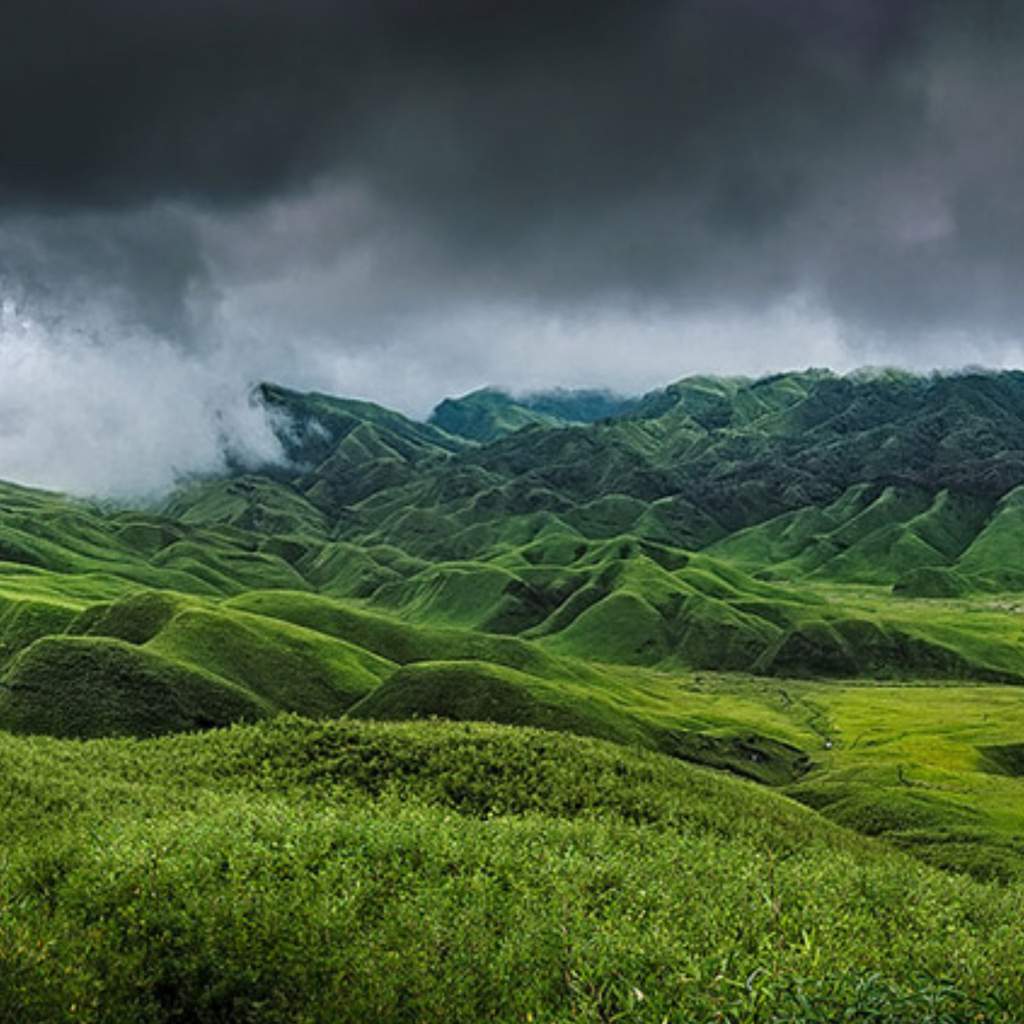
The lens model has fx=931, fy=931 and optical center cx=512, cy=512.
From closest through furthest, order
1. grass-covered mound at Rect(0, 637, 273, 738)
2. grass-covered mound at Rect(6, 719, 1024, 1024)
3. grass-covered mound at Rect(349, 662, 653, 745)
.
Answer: grass-covered mound at Rect(6, 719, 1024, 1024), grass-covered mound at Rect(0, 637, 273, 738), grass-covered mound at Rect(349, 662, 653, 745)

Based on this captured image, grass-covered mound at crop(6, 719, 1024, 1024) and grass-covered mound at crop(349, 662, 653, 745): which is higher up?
grass-covered mound at crop(6, 719, 1024, 1024)

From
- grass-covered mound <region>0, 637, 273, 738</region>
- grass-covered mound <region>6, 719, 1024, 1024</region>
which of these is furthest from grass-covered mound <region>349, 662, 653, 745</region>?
grass-covered mound <region>6, 719, 1024, 1024</region>

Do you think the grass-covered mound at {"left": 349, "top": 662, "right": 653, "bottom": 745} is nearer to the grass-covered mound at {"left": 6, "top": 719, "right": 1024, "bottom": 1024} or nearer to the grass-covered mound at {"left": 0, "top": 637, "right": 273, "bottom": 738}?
the grass-covered mound at {"left": 0, "top": 637, "right": 273, "bottom": 738}

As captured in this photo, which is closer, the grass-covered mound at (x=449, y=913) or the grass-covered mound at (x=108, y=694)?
the grass-covered mound at (x=449, y=913)

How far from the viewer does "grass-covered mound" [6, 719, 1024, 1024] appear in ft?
65.7

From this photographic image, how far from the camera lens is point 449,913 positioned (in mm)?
28594

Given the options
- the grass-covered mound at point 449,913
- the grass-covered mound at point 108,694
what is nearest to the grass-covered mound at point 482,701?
the grass-covered mound at point 108,694

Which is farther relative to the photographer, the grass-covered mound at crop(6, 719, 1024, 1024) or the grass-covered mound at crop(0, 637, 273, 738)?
the grass-covered mound at crop(0, 637, 273, 738)

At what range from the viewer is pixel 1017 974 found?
77.6 ft

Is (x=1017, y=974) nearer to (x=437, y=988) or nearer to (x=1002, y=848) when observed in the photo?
(x=437, y=988)

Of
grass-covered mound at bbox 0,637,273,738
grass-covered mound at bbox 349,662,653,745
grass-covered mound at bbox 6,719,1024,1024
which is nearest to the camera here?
grass-covered mound at bbox 6,719,1024,1024

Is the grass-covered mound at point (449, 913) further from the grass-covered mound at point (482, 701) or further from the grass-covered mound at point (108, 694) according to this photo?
the grass-covered mound at point (482, 701)

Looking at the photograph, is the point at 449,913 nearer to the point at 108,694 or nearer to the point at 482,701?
the point at 482,701

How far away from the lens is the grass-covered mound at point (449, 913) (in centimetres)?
2003
